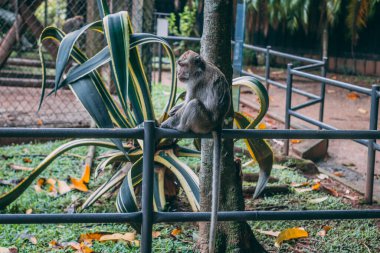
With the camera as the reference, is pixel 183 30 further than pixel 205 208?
Yes

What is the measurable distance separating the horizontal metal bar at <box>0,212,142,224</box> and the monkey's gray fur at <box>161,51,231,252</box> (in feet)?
1.82

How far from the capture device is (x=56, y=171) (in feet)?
20.4

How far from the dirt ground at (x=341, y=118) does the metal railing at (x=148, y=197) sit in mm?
2802

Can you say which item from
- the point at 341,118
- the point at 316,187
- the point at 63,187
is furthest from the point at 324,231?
the point at 341,118

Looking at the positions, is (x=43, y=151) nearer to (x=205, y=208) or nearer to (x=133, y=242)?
(x=133, y=242)

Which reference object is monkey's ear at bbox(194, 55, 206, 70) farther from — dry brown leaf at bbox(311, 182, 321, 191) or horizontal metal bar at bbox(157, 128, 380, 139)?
dry brown leaf at bbox(311, 182, 321, 191)

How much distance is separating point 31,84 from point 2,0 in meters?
1.18

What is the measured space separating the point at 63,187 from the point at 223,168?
2050 mm

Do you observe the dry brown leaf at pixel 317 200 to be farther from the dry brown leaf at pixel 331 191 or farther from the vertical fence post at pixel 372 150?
the vertical fence post at pixel 372 150

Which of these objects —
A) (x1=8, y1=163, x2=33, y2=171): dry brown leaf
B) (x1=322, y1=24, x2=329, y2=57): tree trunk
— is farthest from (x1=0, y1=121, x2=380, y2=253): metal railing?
(x1=322, y1=24, x2=329, y2=57): tree trunk

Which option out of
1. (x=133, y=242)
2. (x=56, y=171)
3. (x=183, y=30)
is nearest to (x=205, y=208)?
(x=133, y=242)

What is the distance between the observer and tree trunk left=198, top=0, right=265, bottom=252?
12.8ft

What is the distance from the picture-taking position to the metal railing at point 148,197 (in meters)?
2.95

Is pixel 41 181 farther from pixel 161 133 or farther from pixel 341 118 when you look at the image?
pixel 341 118
